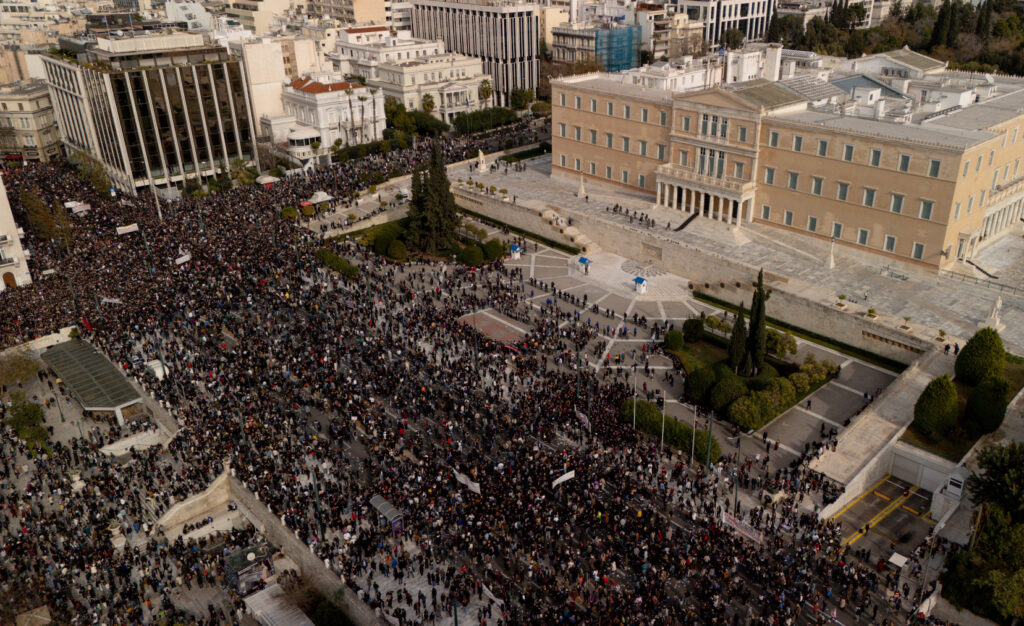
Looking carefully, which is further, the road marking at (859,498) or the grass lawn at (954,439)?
the grass lawn at (954,439)

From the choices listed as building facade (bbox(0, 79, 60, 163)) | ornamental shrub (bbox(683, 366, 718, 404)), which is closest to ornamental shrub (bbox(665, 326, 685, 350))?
ornamental shrub (bbox(683, 366, 718, 404))

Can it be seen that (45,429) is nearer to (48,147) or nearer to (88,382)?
(88,382)

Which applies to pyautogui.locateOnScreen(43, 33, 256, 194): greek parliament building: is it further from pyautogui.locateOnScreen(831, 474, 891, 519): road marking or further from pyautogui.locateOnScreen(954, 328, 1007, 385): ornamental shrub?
pyautogui.locateOnScreen(954, 328, 1007, 385): ornamental shrub

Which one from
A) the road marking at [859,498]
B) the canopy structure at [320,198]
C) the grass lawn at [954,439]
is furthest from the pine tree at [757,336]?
the canopy structure at [320,198]

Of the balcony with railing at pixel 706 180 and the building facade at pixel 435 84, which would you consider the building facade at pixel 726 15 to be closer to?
the building facade at pixel 435 84

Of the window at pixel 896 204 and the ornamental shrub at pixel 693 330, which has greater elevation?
the window at pixel 896 204

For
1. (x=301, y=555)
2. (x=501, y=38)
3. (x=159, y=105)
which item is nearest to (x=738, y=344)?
(x=301, y=555)
